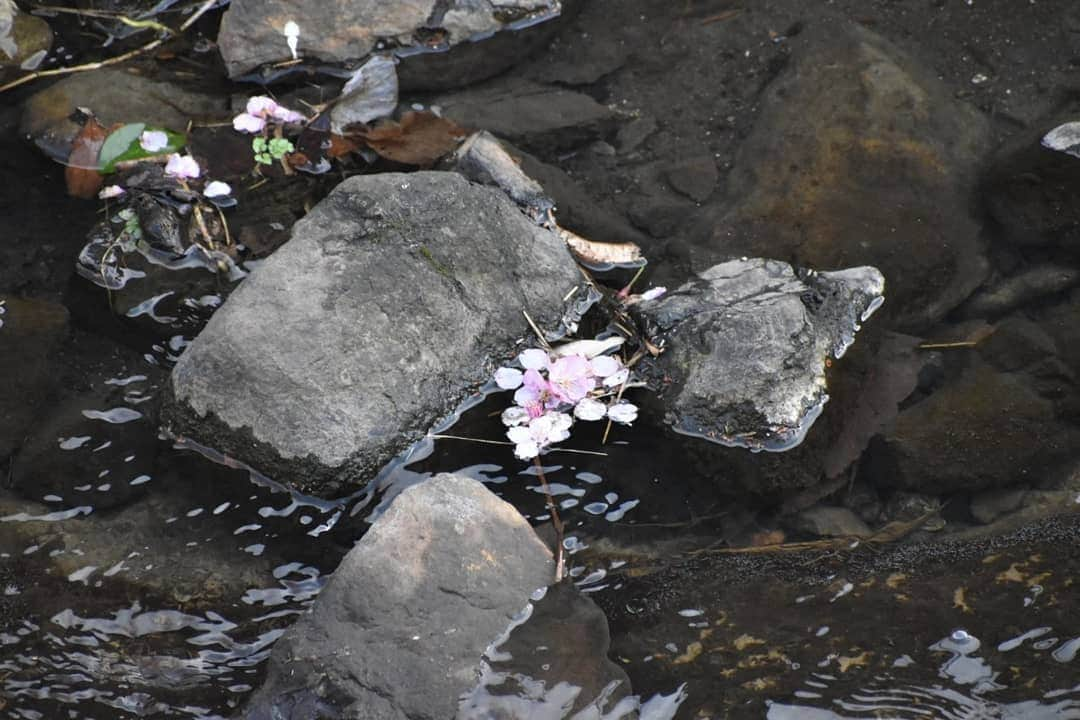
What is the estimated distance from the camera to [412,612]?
8.54ft

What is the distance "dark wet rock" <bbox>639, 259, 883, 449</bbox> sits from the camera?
10.9 ft

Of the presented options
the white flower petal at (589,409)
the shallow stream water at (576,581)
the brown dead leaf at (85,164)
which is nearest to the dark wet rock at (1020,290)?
the shallow stream water at (576,581)

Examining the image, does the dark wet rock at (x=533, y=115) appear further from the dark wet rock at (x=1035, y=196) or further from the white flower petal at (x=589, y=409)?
the dark wet rock at (x=1035, y=196)

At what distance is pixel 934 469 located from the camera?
3416mm

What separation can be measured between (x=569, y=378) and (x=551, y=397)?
9 centimetres

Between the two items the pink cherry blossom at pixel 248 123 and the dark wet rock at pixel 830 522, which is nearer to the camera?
the dark wet rock at pixel 830 522

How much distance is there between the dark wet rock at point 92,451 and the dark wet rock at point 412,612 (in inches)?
38.1

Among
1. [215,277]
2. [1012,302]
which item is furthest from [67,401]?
[1012,302]

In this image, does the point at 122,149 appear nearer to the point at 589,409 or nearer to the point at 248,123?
the point at 248,123

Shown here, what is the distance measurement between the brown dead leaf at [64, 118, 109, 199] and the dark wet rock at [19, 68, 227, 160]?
0.32 feet

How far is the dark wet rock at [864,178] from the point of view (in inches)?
153

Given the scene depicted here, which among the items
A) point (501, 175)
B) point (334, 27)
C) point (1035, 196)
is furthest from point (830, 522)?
point (334, 27)

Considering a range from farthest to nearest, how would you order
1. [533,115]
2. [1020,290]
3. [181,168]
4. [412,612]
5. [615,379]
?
1. [533,115]
2. [181,168]
3. [1020,290]
4. [615,379]
5. [412,612]

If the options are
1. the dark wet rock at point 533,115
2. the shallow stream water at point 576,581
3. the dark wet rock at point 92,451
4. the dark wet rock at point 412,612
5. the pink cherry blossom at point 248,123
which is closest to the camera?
the dark wet rock at point 412,612
